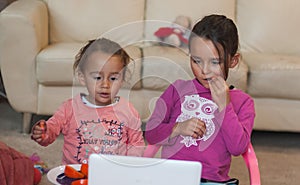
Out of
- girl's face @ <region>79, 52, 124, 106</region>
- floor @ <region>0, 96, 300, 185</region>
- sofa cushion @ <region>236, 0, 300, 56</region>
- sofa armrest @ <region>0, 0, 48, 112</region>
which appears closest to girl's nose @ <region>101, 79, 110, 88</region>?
girl's face @ <region>79, 52, 124, 106</region>

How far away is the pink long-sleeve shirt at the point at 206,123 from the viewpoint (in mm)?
1579

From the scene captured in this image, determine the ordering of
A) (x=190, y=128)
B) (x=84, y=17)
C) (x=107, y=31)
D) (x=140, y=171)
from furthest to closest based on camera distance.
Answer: (x=84, y=17)
(x=107, y=31)
(x=190, y=128)
(x=140, y=171)

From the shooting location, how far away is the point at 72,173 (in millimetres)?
1490

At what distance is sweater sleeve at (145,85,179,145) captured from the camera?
1553mm

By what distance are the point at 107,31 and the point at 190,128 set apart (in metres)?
0.76

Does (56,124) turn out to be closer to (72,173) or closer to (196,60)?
(72,173)

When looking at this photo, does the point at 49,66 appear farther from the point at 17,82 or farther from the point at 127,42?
the point at 127,42

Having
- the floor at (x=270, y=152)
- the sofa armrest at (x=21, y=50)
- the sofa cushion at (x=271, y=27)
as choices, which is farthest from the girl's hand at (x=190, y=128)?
the sofa cushion at (x=271, y=27)

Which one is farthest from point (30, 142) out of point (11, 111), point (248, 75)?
point (248, 75)

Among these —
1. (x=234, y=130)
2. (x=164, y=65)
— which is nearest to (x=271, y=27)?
(x=234, y=130)

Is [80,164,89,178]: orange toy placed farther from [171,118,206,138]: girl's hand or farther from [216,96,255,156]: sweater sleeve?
[216,96,255,156]: sweater sleeve

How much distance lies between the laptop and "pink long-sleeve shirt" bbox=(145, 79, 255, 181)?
0.92 feet

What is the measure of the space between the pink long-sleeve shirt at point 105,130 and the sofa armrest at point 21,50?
3.54ft

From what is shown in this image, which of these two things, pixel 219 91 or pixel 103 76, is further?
pixel 219 91
